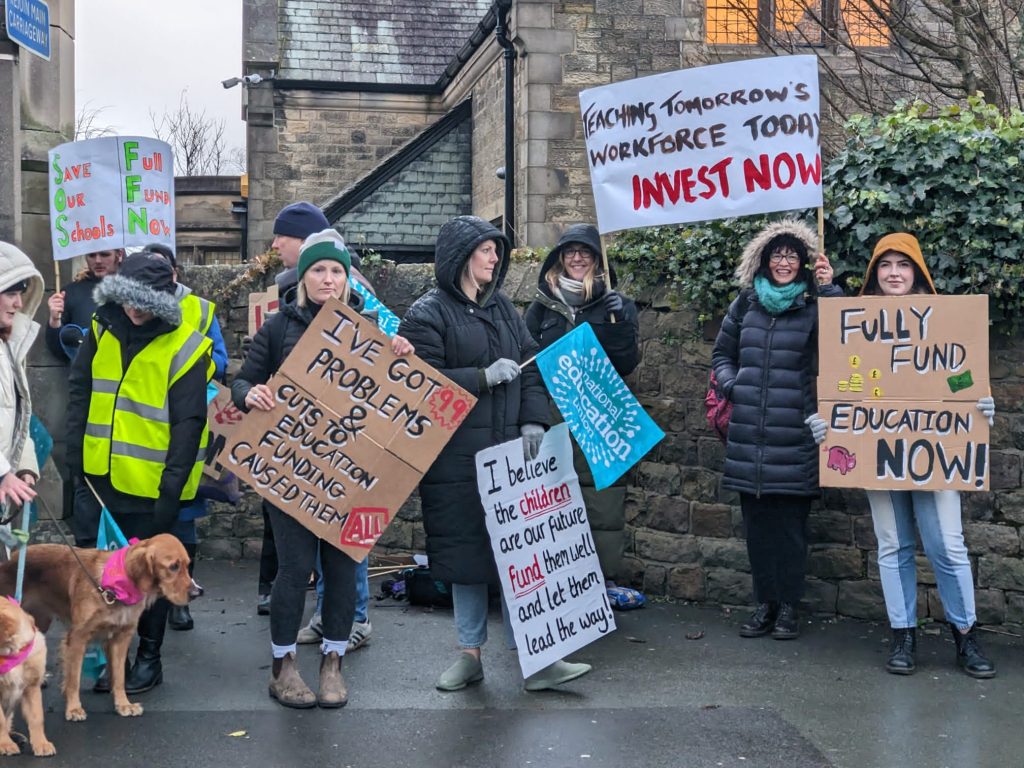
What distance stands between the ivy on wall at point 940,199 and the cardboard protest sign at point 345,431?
8.53ft

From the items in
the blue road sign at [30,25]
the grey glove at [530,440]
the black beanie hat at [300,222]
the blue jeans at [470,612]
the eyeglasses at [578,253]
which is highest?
the blue road sign at [30,25]

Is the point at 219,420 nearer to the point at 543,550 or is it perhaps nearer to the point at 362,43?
the point at 543,550

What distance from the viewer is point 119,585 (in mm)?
5016

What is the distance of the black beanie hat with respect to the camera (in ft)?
22.4

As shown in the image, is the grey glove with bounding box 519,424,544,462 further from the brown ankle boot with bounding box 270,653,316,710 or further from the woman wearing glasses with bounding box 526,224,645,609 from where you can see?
the brown ankle boot with bounding box 270,653,316,710

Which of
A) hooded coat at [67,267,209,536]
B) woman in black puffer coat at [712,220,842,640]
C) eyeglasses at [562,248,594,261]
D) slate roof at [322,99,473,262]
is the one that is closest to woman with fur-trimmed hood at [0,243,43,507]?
hooded coat at [67,267,209,536]

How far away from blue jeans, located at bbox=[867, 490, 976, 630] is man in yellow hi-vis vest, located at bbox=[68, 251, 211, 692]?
132 inches

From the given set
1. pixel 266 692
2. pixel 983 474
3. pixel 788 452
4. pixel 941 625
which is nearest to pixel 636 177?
pixel 788 452

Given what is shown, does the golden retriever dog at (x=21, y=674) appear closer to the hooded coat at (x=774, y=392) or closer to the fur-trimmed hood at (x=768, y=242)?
the hooded coat at (x=774, y=392)

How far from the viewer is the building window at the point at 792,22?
1262 cm

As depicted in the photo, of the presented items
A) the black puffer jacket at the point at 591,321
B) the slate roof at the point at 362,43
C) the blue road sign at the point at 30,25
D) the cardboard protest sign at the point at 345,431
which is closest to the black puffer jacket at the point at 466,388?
the cardboard protest sign at the point at 345,431

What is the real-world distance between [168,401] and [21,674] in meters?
1.44

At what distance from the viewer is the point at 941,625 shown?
6.84 m

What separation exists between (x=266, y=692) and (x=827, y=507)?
3.37 m
